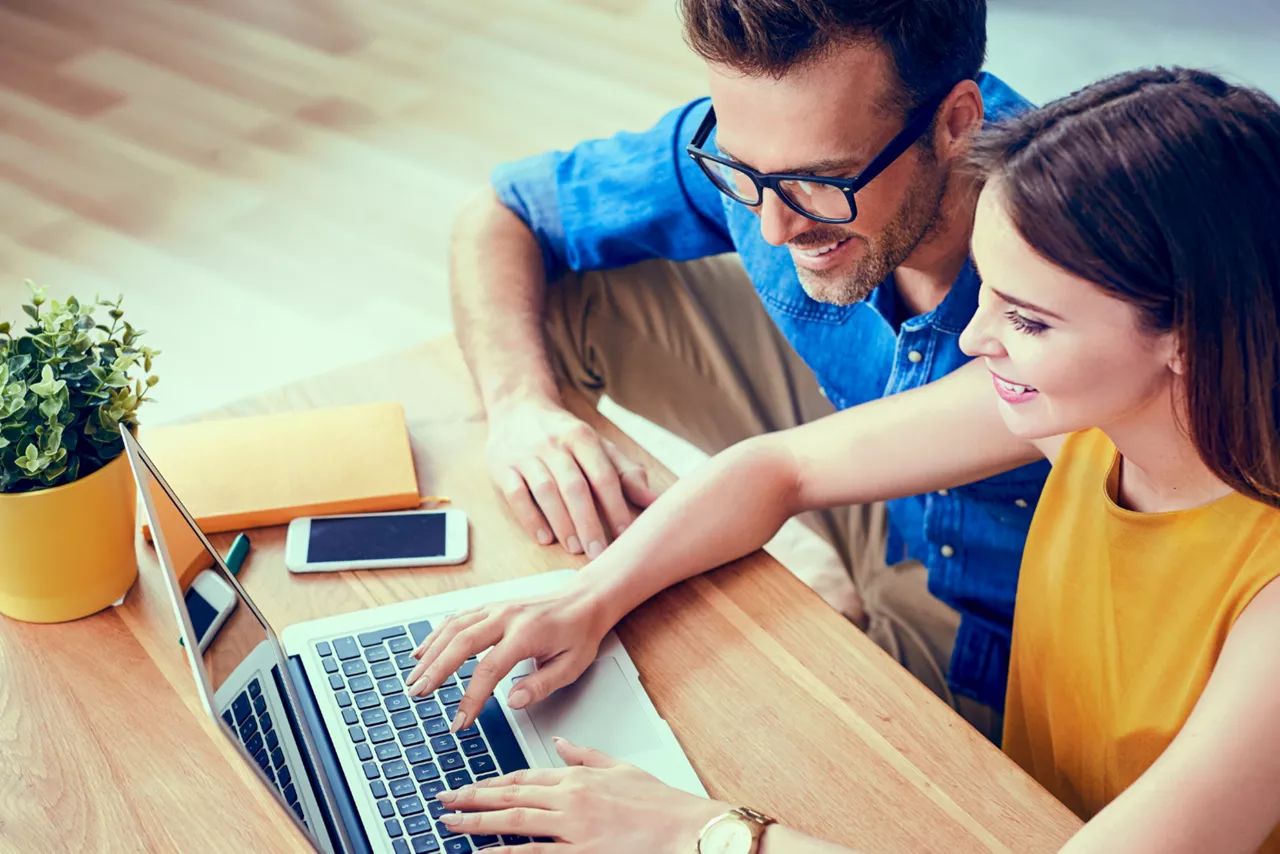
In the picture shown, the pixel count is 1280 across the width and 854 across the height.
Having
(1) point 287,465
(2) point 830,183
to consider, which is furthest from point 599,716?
(2) point 830,183

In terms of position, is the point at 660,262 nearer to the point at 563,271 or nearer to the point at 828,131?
the point at 563,271

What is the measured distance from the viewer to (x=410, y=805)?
969 millimetres

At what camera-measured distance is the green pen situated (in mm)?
1162

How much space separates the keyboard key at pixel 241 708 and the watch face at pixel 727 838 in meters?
0.32

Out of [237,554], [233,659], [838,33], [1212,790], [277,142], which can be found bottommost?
[277,142]

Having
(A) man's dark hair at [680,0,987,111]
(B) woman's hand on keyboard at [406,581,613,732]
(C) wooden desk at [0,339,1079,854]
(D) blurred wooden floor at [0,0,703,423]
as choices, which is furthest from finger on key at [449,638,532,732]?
(D) blurred wooden floor at [0,0,703,423]

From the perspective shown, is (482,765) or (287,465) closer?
(482,765)

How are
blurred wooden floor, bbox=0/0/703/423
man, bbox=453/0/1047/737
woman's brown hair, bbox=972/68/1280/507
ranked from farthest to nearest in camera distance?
blurred wooden floor, bbox=0/0/703/423 → man, bbox=453/0/1047/737 → woman's brown hair, bbox=972/68/1280/507

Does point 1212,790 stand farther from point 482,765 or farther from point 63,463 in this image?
point 63,463

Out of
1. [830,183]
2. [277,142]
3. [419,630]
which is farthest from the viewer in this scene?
[277,142]

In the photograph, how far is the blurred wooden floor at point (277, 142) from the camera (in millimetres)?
2738

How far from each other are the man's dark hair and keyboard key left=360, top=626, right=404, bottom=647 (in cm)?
58

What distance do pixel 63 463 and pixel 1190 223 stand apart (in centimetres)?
82

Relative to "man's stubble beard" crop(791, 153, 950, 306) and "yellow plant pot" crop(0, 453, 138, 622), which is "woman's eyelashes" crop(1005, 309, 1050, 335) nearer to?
"man's stubble beard" crop(791, 153, 950, 306)
